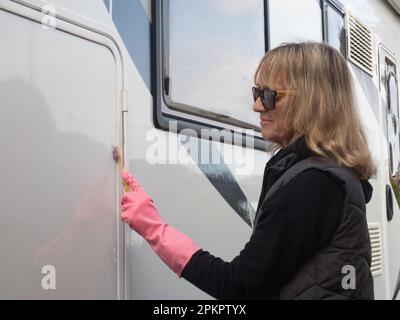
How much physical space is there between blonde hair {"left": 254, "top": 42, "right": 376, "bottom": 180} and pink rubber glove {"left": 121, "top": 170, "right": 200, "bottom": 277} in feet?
1.33

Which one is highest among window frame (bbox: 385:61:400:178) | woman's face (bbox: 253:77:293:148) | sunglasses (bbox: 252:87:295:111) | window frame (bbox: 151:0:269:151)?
window frame (bbox: 385:61:400:178)

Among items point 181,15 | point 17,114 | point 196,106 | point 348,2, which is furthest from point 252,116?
point 348,2

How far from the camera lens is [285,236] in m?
1.35

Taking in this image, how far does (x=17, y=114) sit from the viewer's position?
1.34 metres

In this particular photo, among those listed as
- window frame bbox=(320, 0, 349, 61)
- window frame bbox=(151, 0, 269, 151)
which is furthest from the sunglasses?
window frame bbox=(320, 0, 349, 61)

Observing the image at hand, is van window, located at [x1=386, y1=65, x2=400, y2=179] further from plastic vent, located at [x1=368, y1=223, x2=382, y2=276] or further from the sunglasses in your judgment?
the sunglasses

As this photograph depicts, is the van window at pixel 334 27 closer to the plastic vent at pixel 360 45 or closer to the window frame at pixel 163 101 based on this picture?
the plastic vent at pixel 360 45

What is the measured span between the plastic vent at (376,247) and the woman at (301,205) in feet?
6.67

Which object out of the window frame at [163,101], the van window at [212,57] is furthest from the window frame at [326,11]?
the window frame at [163,101]

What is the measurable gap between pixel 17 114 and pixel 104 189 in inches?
14.0

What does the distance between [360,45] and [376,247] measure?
126 cm

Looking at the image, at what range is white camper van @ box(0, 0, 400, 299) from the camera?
136cm

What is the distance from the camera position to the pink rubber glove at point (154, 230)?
58.7 inches

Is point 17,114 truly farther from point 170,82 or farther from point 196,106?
point 196,106
